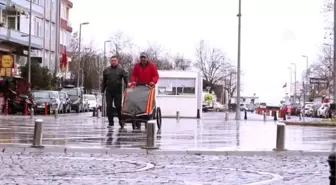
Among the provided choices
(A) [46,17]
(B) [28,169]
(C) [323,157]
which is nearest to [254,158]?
(C) [323,157]

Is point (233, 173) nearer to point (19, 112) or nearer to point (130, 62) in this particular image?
point (19, 112)

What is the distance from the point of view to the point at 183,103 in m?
41.7

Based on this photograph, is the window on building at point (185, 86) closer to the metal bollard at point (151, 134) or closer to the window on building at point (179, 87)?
the window on building at point (179, 87)

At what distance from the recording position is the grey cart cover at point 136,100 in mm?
18000

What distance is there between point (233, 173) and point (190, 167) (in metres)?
0.93

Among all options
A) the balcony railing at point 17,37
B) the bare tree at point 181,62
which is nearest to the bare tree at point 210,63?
the bare tree at point 181,62

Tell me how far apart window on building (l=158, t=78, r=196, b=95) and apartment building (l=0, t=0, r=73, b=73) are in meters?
17.3

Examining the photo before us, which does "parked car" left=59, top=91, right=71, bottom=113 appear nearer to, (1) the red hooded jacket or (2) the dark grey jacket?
(2) the dark grey jacket

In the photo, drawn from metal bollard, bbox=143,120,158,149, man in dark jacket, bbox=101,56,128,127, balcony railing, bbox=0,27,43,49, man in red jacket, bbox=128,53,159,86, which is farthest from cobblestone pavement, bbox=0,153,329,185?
balcony railing, bbox=0,27,43,49

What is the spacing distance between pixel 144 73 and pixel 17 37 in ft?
133

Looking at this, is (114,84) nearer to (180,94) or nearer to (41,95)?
(180,94)

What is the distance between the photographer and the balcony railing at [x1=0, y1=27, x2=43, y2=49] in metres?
54.0

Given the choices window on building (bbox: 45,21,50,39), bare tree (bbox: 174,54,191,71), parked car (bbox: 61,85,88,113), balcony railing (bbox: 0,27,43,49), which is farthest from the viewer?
bare tree (bbox: 174,54,191,71)

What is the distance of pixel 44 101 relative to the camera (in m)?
42.2
